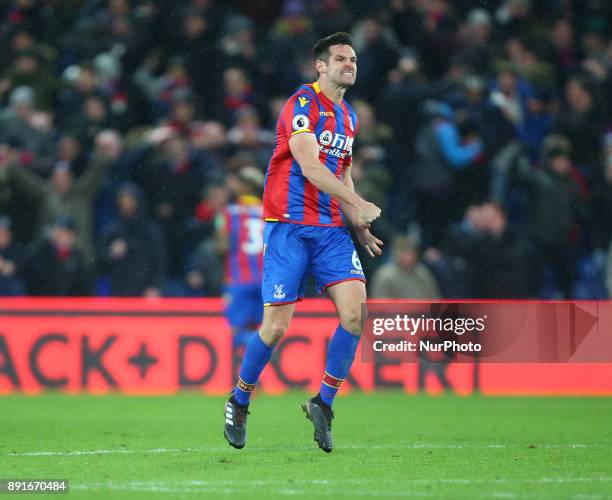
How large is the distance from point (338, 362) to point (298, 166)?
118 centimetres

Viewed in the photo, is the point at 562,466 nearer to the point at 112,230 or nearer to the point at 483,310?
the point at 483,310

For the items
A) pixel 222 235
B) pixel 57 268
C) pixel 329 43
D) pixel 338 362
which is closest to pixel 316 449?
pixel 338 362

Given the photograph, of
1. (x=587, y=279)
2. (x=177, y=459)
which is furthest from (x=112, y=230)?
(x=177, y=459)

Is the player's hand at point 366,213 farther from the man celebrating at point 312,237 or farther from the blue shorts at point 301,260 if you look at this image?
the blue shorts at point 301,260

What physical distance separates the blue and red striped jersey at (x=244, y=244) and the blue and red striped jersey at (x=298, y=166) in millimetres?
4905

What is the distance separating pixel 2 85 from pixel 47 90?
1.86ft

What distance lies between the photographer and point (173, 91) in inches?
613

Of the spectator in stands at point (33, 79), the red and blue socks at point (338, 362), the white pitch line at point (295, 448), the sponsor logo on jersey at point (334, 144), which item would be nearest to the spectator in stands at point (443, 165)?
the spectator in stands at point (33, 79)

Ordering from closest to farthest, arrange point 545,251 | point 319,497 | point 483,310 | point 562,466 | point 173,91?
point 319,497, point 562,466, point 483,310, point 545,251, point 173,91

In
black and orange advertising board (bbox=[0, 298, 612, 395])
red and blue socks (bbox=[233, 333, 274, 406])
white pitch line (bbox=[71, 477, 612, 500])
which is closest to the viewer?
white pitch line (bbox=[71, 477, 612, 500])

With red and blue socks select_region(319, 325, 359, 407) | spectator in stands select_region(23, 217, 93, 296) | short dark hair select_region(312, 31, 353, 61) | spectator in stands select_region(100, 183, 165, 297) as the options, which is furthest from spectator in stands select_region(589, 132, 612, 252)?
red and blue socks select_region(319, 325, 359, 407)

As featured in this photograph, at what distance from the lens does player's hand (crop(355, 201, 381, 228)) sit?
24.2ft

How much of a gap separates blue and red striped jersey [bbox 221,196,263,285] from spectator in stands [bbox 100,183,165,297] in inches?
63.2

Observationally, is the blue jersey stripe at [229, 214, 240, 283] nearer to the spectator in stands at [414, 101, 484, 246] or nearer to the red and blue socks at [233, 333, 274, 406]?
the spectator in stands at [414, 101, 484, 246]
